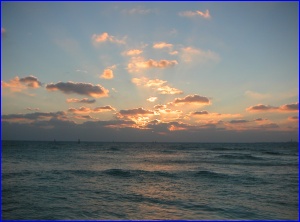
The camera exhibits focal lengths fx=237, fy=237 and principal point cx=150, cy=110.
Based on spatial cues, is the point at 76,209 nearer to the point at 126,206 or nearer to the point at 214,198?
the point at 126,206

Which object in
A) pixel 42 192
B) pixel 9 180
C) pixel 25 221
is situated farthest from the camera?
pixel 9 180

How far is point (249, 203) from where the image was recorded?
47.8ft

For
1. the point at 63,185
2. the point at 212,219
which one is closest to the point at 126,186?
the point at 63,185

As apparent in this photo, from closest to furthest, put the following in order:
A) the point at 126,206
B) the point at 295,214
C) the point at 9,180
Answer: the point at 295,214 < the point at 126,206 < the point at 9,180

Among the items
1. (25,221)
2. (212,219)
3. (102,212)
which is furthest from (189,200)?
(25,221)

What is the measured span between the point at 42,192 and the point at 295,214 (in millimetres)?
16170

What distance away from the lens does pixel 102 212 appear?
1273cm

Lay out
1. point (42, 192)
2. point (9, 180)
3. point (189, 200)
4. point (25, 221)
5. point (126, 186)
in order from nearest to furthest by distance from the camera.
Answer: point (25, 221), point (189, 200), point (42, 192), point (126, 186), point (9, 180)

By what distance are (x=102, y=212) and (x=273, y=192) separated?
12824mm

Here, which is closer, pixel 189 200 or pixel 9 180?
pixel 189 200

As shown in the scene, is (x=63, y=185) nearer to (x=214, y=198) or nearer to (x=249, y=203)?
(x=214, y=198)

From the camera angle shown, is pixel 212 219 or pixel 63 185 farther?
pixel 63 185

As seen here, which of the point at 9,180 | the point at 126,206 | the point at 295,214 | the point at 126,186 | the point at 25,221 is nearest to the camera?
the point at 25,221

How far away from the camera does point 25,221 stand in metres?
11.5
